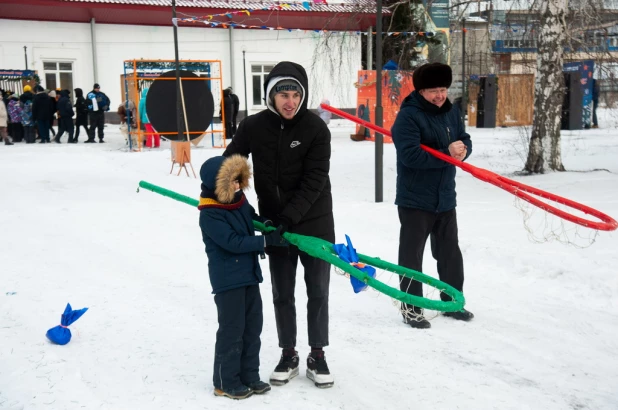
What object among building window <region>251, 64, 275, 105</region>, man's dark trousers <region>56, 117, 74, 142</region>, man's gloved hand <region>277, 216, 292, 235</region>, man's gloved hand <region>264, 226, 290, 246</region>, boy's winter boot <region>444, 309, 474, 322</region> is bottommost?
boy's winter boot <region>444, 309, 474, 322</region>

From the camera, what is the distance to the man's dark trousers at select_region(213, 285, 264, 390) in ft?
11.8

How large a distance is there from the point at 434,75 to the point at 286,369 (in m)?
2.21

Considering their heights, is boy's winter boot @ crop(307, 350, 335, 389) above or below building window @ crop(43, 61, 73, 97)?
below

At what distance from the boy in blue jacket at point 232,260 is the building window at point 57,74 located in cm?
2695

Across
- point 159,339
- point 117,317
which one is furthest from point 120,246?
point 159,339

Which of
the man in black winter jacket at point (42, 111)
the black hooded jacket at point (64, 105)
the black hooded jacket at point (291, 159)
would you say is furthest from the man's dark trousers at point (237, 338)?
the black hooded jacket at point (64, 105)

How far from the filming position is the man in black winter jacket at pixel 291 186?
147 inches

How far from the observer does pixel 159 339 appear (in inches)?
184

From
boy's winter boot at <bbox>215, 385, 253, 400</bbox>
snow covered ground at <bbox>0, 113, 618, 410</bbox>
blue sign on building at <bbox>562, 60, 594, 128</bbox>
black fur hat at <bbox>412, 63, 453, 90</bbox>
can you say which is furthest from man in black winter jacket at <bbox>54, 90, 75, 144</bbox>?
boy's winter boot at <bbox>215, 385, 253, 400</bbox>

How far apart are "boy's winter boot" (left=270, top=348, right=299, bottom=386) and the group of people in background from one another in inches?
702

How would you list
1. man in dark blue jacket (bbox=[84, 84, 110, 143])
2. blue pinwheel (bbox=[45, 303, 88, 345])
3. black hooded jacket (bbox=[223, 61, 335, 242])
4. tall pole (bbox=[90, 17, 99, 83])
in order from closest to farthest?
1. black hooded jacket (bbox=[223, 61, 335, 242])
2. blue pinwheel (bbox=[45, 303, 88, 345])
3. man in dark blue jacket (bbox=[84, 84, 110, 143])
4. tall pole (bbox=[90, 17, 99, 83])

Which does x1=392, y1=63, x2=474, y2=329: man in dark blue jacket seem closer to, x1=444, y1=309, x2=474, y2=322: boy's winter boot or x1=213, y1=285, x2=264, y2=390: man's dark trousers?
x1=444, y1=309, x2=474, y2=322: boy's winter boot

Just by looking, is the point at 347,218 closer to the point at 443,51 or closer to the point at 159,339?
the point at 159,339

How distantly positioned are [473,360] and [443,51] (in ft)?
36.8
